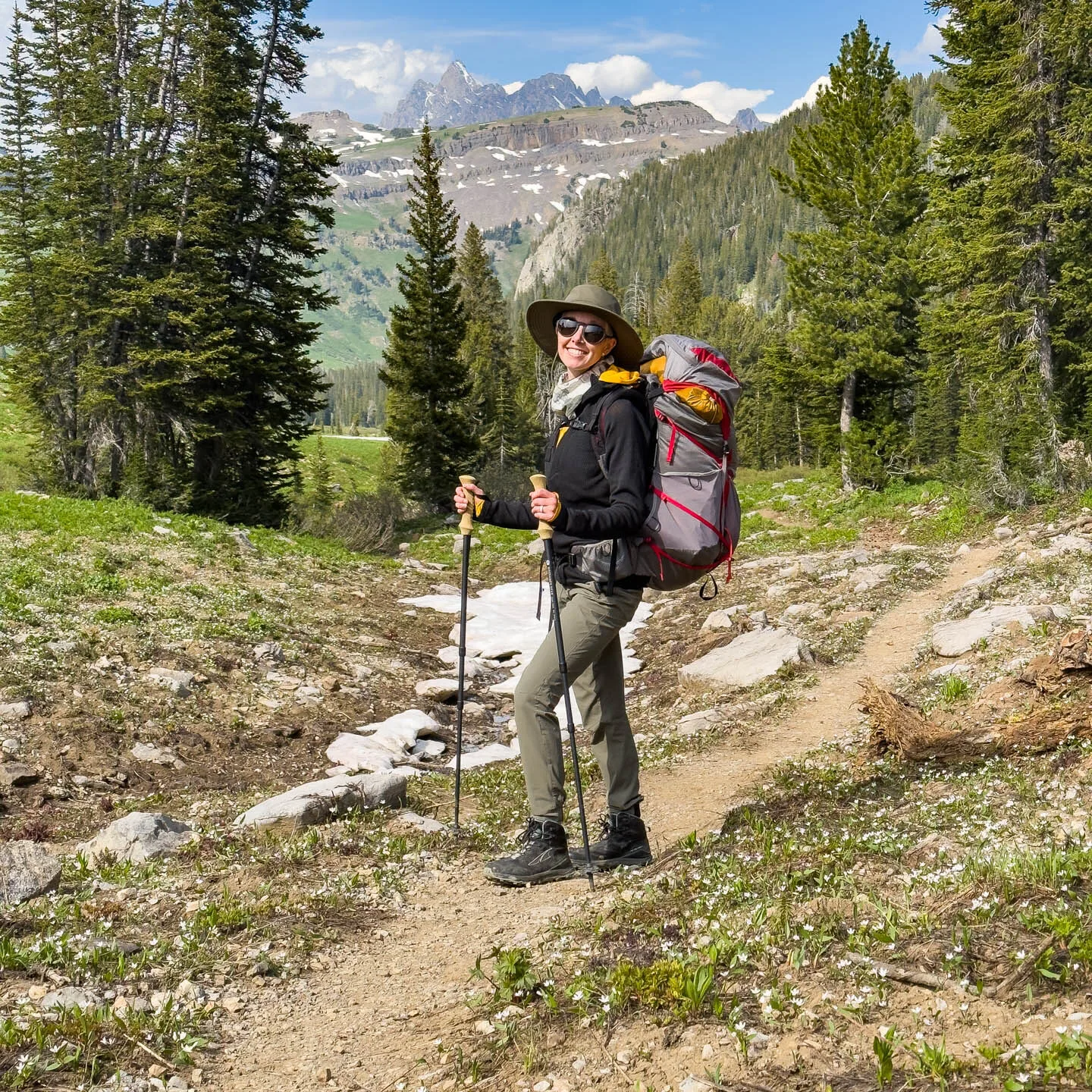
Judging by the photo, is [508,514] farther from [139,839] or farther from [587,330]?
[139,839]

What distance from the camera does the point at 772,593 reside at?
16547mm

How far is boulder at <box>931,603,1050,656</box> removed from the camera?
10.0 metres

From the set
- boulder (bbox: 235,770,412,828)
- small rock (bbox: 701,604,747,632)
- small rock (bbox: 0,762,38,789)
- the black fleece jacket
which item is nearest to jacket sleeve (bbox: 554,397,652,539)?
the black fleece jacket

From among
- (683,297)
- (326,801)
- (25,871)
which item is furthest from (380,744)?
(683,297)

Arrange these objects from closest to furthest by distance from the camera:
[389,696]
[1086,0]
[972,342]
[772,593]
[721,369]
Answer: [721,369]
[389,696]
[772,593]
[1086,0]
[972,342]

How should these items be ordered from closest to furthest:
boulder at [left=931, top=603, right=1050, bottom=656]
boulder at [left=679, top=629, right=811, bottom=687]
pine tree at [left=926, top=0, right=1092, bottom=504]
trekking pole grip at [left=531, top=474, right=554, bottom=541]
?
trekking pole grip at [left=531, top=474, right=554, bottom=541] < boulder at [left=931, top=603, right=1050, bottom=656] < boulder at [left=679, top=629, right=811, bottom=687] < pine tree at [left=926, top=0, right=1092, bottom=504]

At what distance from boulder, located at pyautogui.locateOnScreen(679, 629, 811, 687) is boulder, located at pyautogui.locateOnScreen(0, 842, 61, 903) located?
8080 mm

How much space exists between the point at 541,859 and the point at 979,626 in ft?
24.4

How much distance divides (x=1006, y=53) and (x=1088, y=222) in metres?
5.18

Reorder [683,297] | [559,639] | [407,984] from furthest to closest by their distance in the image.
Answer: [683,297] → [559,639] → [407,984]

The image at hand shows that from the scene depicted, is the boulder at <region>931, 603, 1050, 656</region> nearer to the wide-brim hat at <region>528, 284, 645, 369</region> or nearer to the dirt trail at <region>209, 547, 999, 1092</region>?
the dirt trail at <region>209, 547, 999, 1092</region>

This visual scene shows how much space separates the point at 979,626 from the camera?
1049 centimetres

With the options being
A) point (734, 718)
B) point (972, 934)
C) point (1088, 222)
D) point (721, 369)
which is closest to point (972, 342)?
point (1088, 222)

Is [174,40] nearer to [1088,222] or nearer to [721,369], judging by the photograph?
[1088,222]
